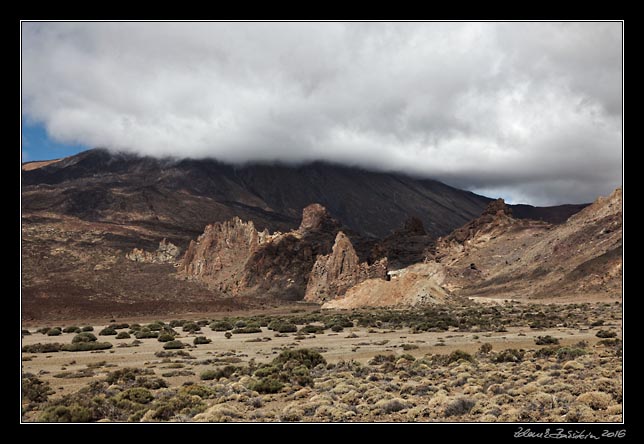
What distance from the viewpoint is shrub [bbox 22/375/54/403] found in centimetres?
1652

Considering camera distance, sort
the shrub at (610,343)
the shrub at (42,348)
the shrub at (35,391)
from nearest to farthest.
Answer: the shrub at (35,391)
the shrub at (610,343)
the shrub at (42,348)

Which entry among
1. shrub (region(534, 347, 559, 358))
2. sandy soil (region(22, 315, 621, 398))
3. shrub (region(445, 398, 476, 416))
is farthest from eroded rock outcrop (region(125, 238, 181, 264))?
shrub (region(445, 398, 476, 416))

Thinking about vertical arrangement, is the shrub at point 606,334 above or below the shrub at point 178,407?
below

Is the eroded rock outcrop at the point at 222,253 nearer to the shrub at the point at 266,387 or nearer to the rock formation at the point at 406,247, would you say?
the rock formation at the point at 406,247

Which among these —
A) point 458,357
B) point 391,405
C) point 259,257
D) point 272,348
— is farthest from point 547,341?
point 259,257

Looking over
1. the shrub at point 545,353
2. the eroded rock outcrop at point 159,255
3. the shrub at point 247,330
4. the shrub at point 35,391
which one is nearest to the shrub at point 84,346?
the shrub at point 247,330

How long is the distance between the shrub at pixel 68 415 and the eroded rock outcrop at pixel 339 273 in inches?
3547

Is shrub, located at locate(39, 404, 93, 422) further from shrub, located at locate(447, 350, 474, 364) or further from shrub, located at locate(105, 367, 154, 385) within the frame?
shrub, located at locate(447, 350, 474, 364)

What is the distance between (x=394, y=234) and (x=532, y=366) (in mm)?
125353

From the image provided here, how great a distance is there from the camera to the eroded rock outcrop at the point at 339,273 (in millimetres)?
104669

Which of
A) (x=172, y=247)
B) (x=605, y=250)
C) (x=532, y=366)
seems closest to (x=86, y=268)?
(x=172, y=247)

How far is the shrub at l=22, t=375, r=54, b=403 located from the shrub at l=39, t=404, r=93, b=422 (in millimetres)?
4054

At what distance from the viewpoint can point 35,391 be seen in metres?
16.9

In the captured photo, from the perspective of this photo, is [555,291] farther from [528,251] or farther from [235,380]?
[235,380]
